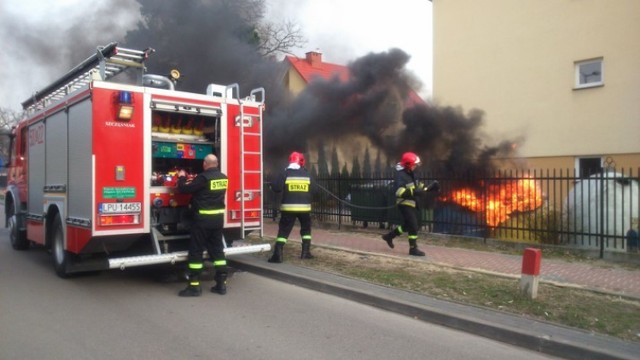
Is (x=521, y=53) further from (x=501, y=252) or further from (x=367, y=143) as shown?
(x=501, y=252)

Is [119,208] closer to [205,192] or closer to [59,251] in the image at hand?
[205,192]

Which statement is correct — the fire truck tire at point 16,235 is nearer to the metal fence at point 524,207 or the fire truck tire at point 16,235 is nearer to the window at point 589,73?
the metal fence at point 524,207

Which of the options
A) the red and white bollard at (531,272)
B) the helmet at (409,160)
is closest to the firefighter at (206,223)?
the helmet at (409,160)

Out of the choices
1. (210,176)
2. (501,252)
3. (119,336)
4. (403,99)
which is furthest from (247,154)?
(403,99)

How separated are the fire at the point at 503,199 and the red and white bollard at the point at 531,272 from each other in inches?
164

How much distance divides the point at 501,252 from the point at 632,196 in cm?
229

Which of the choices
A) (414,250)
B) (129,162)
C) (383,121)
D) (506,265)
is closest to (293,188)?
(414,250)

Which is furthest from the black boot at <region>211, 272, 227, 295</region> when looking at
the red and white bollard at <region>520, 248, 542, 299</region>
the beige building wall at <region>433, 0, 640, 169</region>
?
the beige building wall at <region>433, 0, 640, 169</region>

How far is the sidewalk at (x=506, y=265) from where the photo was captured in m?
6.44

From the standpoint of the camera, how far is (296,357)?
4.29m

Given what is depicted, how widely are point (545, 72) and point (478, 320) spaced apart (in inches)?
455

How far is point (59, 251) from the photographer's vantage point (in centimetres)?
738

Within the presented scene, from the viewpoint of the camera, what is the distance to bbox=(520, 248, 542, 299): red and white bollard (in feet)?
18.4

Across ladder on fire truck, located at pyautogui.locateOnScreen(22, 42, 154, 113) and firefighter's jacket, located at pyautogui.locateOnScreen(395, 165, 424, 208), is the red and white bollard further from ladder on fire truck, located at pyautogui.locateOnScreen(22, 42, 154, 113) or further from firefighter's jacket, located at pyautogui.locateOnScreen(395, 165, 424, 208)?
ladder on fire truck, located at pyautogui.locateOnScreen(22, 42, 154, 113)
